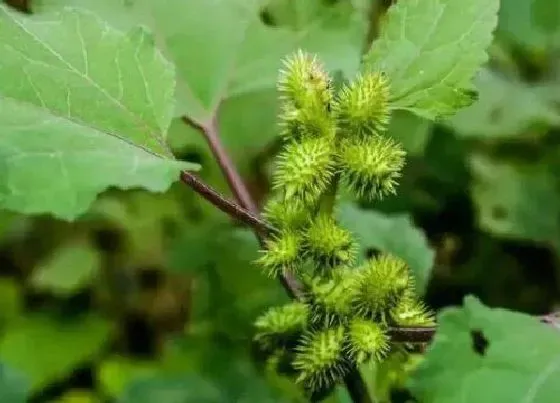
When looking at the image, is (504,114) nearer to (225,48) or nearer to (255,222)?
(225,48)

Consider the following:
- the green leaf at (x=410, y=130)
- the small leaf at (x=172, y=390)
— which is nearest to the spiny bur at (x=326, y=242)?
the small leaf at (x=172, y=390)

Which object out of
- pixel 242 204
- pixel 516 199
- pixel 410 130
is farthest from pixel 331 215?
pixel 516 199

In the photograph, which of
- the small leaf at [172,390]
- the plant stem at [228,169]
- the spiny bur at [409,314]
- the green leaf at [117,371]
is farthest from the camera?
the green leaf at [117,371]

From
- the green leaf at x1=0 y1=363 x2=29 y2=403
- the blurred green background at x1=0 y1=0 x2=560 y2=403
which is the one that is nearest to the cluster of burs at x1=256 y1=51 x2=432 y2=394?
the blurred green background at x1=0 y1=0 x2=560 y2=403

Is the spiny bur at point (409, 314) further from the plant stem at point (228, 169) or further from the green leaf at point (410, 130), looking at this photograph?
the green leaf at point (410, 130)

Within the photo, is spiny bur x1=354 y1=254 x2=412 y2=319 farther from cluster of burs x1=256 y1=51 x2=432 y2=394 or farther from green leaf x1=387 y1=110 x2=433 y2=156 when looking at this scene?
green leaf x1=387 y1=110 x2=433 y2=156
